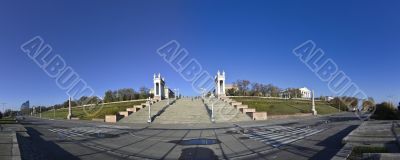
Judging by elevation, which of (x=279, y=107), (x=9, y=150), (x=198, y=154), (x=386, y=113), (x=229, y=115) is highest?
(x=279, y=107)

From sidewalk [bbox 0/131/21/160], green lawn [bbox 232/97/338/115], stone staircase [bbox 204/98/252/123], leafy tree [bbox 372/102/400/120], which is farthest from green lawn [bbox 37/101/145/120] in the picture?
sidewalk [bbox 0/131/21/160]

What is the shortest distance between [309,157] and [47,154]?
7.91 m

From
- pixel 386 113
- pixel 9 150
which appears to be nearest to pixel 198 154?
pixel 9 150

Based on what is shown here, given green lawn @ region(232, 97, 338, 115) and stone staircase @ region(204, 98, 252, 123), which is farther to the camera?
green lawn @ region(232, 97, 338, 115)

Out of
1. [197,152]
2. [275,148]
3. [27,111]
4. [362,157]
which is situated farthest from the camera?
[27,111]

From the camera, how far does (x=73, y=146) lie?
1492 cm

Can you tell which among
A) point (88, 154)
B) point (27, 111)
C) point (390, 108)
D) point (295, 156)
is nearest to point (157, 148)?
point (88, 154)

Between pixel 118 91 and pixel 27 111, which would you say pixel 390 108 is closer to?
pixel 118 91

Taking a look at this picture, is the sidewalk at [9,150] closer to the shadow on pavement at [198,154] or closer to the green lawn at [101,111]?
the shadow on pavement at [198,154]

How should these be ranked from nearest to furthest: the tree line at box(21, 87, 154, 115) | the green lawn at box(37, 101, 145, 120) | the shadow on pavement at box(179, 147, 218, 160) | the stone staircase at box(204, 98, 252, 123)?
the shadow on pavement at box(179, 147, 218, 160), the stone staircase at box(204, 98, 252, 123), the green lawn at box(37, 101, 145, 120), the tree line at box(21, 87, 154, 115)

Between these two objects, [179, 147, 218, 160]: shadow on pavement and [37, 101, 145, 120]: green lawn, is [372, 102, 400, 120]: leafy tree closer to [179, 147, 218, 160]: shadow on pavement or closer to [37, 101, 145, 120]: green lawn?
[179, 147, 218, 160]: shadow on pavement

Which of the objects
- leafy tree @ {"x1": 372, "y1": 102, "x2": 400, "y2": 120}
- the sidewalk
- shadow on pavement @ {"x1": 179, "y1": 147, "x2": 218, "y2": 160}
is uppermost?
leafy tree @ {"x1": 372, "y1": 102, "x2": 400, "y2": 120}

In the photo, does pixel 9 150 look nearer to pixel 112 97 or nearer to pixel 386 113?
pixel 386 113

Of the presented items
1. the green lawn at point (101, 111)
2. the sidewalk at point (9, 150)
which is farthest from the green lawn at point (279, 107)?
the sidewalk at point (9, 150)
